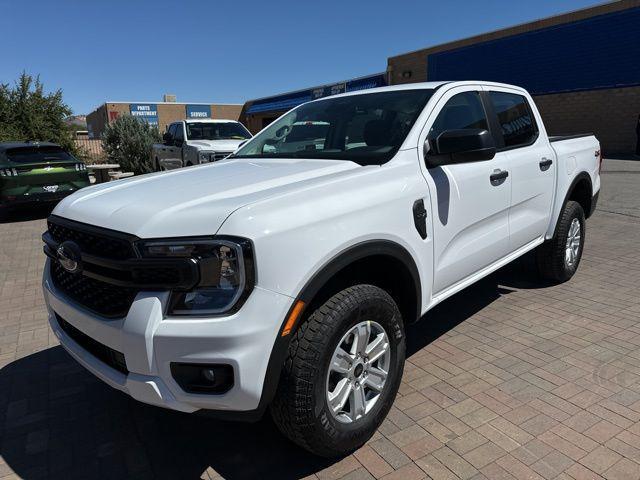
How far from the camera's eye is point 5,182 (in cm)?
951

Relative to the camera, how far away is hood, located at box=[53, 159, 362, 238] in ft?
6.66

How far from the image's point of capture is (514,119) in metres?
4.19

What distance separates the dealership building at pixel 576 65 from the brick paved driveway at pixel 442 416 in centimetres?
1755

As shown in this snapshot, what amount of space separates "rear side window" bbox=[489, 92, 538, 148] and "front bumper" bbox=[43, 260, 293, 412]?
281 centimetres

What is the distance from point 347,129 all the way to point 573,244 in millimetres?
2976

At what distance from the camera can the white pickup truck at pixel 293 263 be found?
1962mm

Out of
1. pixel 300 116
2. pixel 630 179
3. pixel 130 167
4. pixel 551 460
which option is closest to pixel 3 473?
pixel 551 460

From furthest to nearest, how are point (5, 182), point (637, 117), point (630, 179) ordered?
1. point (637, 117)
2. point (630, 179)
3. point (5, 182)

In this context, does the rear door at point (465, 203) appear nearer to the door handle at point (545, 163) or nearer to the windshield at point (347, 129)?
the windshield at point (347, 129)

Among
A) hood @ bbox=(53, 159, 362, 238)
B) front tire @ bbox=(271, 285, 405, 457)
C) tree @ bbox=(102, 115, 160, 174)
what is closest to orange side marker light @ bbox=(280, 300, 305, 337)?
front tire @ bbox=(271, 285, 405, 457)

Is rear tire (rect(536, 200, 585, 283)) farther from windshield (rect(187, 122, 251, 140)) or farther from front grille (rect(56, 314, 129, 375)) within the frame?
windshield (rect(187, 122, 251, 140))

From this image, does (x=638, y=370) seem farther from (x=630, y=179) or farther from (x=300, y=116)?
(x=630, y=179)

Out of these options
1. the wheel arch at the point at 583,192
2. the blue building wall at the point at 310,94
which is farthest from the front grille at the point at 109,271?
the blue building wall at the point at 310,94

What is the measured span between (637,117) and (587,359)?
18.8 meters
